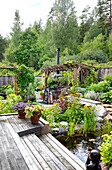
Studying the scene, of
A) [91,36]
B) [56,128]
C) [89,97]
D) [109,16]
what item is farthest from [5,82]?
[109,16]

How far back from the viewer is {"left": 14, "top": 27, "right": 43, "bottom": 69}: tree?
18453 millimetres

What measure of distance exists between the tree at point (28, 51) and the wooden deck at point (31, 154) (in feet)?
52.9

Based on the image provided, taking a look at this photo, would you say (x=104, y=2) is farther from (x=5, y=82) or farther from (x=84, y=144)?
(x=84, y=144)

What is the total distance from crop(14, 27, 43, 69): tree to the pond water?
1587 centimetres

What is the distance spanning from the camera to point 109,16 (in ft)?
68.8

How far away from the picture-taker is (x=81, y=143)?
3449 mm

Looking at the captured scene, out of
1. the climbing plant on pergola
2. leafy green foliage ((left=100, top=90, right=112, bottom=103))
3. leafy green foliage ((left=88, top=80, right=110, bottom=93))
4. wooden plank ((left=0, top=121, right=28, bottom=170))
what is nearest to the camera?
wooden plank ((left=0, top=121, right=28, bottom=170))

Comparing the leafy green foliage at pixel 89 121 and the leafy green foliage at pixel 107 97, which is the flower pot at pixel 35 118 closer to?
the leafy green foliage at pixel 89 121

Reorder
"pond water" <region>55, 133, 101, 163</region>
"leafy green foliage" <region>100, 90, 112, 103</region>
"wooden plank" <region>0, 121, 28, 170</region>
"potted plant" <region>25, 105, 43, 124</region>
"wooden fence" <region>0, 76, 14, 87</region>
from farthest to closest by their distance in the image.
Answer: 1. "wooden fence" <region>0, 76, 14, 87</region>
2. "leafy green foliage" <region>100, 90, 112, 103</region>
3. "potted plant" <region>25, 105, 43, 124</region>
4. "pond water" <region>55, 133, 101, 163</region>
5. "wooden plank" <region>0, 121, 28, 170</region>

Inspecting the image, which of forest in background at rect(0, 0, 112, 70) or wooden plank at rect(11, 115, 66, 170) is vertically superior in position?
forest in background at rect(0, 0, 112, 70)

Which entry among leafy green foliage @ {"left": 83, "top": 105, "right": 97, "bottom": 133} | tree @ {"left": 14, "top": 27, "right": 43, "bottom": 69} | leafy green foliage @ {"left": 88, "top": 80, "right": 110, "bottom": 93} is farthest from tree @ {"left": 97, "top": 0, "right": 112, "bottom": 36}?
leafy green foliage @ {"left": 83, "top": 105, "right": 97, "bottom": 133}

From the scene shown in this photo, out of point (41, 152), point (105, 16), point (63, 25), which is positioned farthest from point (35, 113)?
point (105, 16)

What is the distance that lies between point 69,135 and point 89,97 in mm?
2797

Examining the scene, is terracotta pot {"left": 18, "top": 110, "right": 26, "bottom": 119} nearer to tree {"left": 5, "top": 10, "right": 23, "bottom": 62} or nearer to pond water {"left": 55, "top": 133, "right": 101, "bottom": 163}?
pond water {"left": 55, "top": 133, "right": 101, "bottom": 163}
